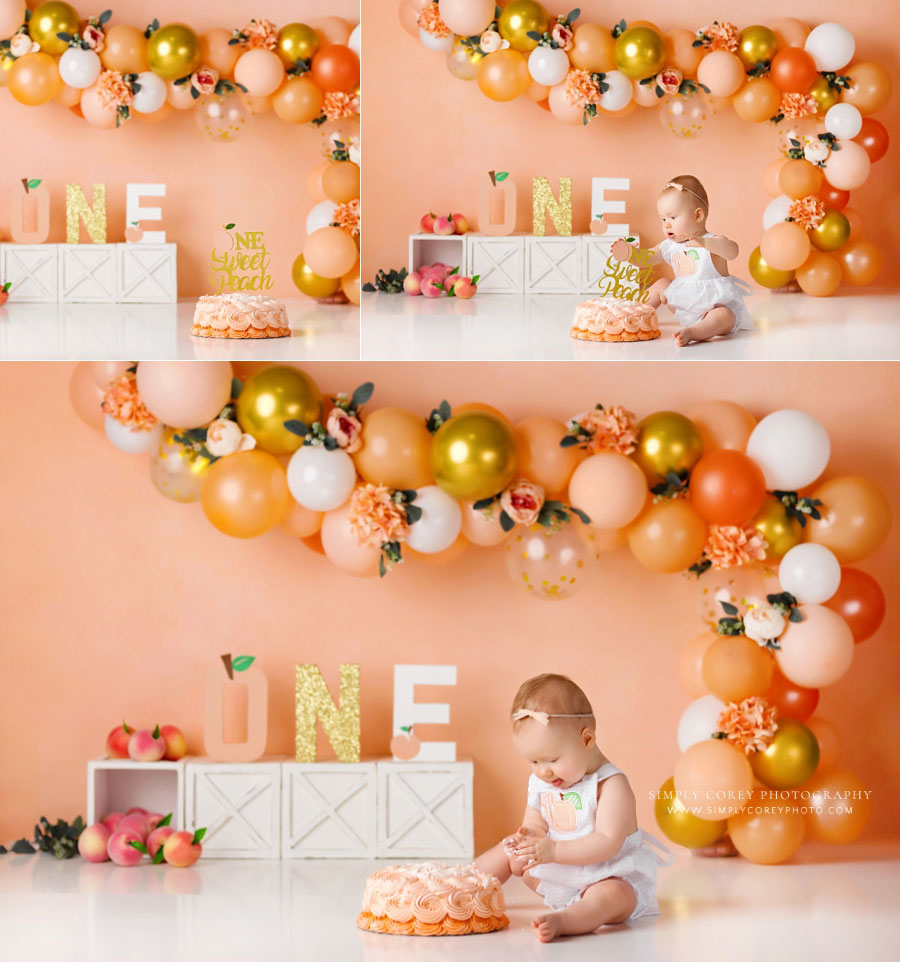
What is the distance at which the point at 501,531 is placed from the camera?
155 inches

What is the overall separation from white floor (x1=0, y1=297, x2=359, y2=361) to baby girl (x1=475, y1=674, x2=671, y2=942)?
931 mm

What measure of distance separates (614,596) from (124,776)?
4.87 ft

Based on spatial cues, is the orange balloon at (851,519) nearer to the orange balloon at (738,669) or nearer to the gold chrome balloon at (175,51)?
the orange balloon at (738,669)

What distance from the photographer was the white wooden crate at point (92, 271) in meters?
3.61

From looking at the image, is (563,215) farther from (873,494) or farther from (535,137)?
(873,494)

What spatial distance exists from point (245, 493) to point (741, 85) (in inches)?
61.5

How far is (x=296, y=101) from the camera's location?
3.54 metres

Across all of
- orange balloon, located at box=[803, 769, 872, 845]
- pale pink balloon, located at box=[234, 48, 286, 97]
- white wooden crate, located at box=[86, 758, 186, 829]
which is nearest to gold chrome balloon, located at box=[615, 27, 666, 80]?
pale pink balloon, located at box=[234, 48, 286, 97]

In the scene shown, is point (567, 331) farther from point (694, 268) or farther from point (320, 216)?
point (320, 216)

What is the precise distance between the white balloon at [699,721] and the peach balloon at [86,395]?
1760 millimetres

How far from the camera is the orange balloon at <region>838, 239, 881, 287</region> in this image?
11.4 feet

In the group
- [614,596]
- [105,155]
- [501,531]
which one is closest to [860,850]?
[614,596]

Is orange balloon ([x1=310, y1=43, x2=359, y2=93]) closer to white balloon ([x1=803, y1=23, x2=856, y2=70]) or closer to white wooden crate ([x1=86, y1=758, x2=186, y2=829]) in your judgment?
white balloon ([x1=803, y1=23, x2=856, y2=70])

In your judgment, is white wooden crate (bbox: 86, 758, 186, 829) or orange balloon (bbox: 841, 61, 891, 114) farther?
white wooden crate (bbox: 86, 758, 186, 829)
